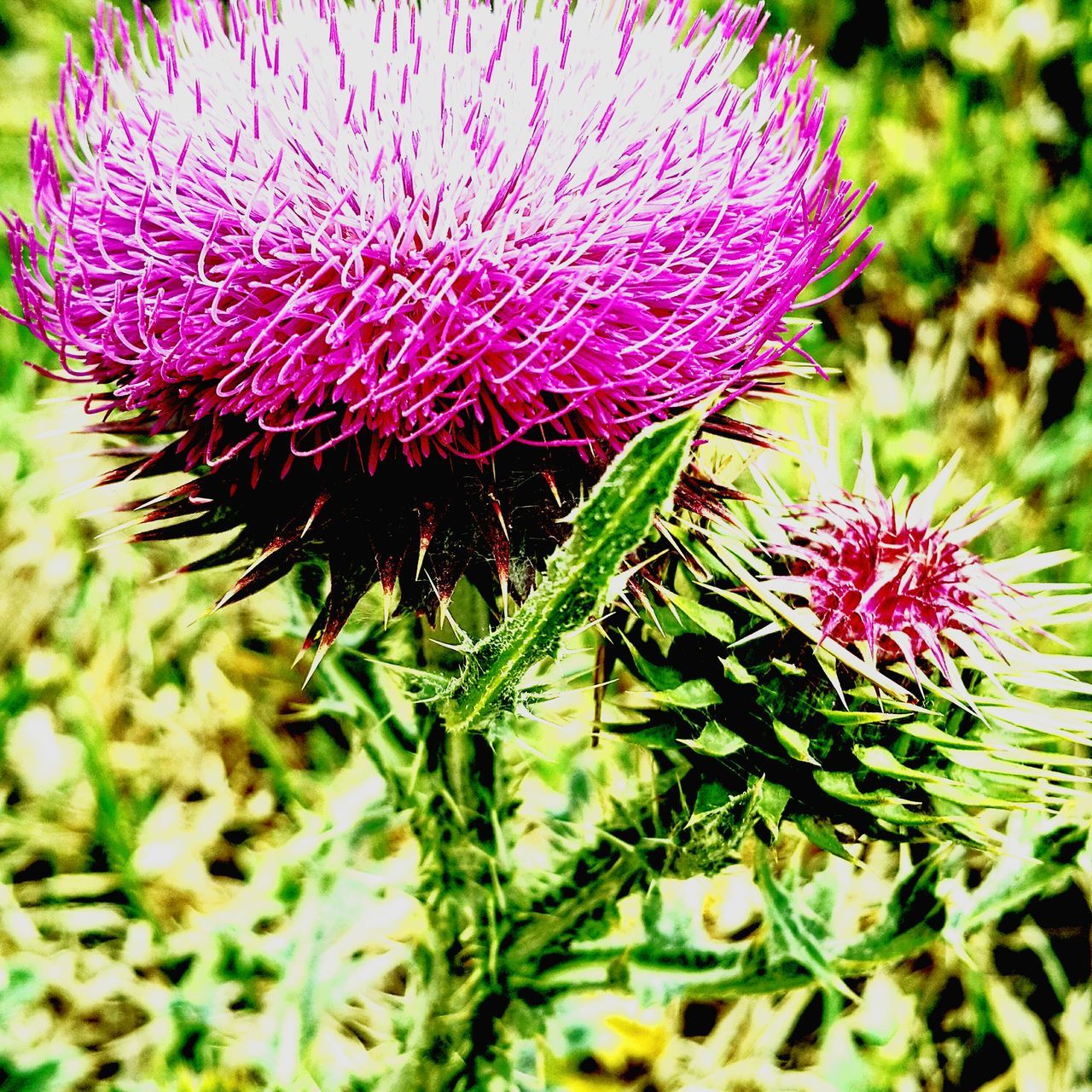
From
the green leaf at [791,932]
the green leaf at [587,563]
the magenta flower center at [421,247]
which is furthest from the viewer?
the green leaf at [791,932]

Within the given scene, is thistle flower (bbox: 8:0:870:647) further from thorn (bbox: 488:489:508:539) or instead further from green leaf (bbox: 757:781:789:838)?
green leaf (bbox: 757:781:789:838)

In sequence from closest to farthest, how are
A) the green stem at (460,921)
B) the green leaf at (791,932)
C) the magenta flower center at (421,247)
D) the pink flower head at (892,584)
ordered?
the magenta flower center at (421,247) → the pink flower head at (892,584) → the green leaf at (791,932) → the green stem at (460,921)

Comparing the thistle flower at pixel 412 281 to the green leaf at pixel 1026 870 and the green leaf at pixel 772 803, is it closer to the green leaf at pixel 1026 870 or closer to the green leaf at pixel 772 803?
the green leaf at pixel 772 803

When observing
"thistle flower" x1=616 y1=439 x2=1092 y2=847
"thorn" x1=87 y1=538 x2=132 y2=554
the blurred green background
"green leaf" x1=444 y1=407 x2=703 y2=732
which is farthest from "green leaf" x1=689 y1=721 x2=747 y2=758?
"thorn" x1=87 y1=538 x2=132 y2=554

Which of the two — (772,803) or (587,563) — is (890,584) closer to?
(772,803)

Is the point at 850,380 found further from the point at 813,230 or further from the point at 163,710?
the point at 163,710

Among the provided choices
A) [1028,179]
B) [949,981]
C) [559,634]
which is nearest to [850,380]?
[1028,179]

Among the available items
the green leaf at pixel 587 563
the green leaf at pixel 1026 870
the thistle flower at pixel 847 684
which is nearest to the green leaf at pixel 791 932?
the thistle flower at pixel 847 684
